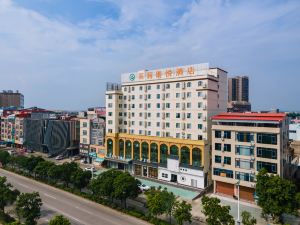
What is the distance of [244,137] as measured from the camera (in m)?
41.0

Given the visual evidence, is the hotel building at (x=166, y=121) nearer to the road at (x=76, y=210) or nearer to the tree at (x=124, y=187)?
the tree at (x=124, y=187)

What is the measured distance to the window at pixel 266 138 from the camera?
3797 cm

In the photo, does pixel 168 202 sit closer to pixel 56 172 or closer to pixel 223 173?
pixel 223 173

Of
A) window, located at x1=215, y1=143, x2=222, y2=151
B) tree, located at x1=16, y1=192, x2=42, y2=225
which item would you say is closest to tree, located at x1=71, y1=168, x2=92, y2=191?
tree, located at x1=16, y1=192, x2=42, y2=225

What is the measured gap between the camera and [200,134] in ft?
159

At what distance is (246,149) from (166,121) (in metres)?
18.6

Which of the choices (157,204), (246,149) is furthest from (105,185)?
(246,149)

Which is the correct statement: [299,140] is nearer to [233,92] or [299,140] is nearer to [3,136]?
[3,136]

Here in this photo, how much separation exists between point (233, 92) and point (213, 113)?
138 m

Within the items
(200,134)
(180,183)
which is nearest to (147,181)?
(180,183)

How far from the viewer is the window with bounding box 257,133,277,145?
37969mm

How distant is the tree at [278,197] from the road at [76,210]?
16.2 meters

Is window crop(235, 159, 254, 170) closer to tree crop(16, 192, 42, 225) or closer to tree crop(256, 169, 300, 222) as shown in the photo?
tree crop(256, 169, 300, 222)

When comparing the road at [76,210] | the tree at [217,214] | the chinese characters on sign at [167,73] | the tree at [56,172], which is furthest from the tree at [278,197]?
the tree at [56,172]
